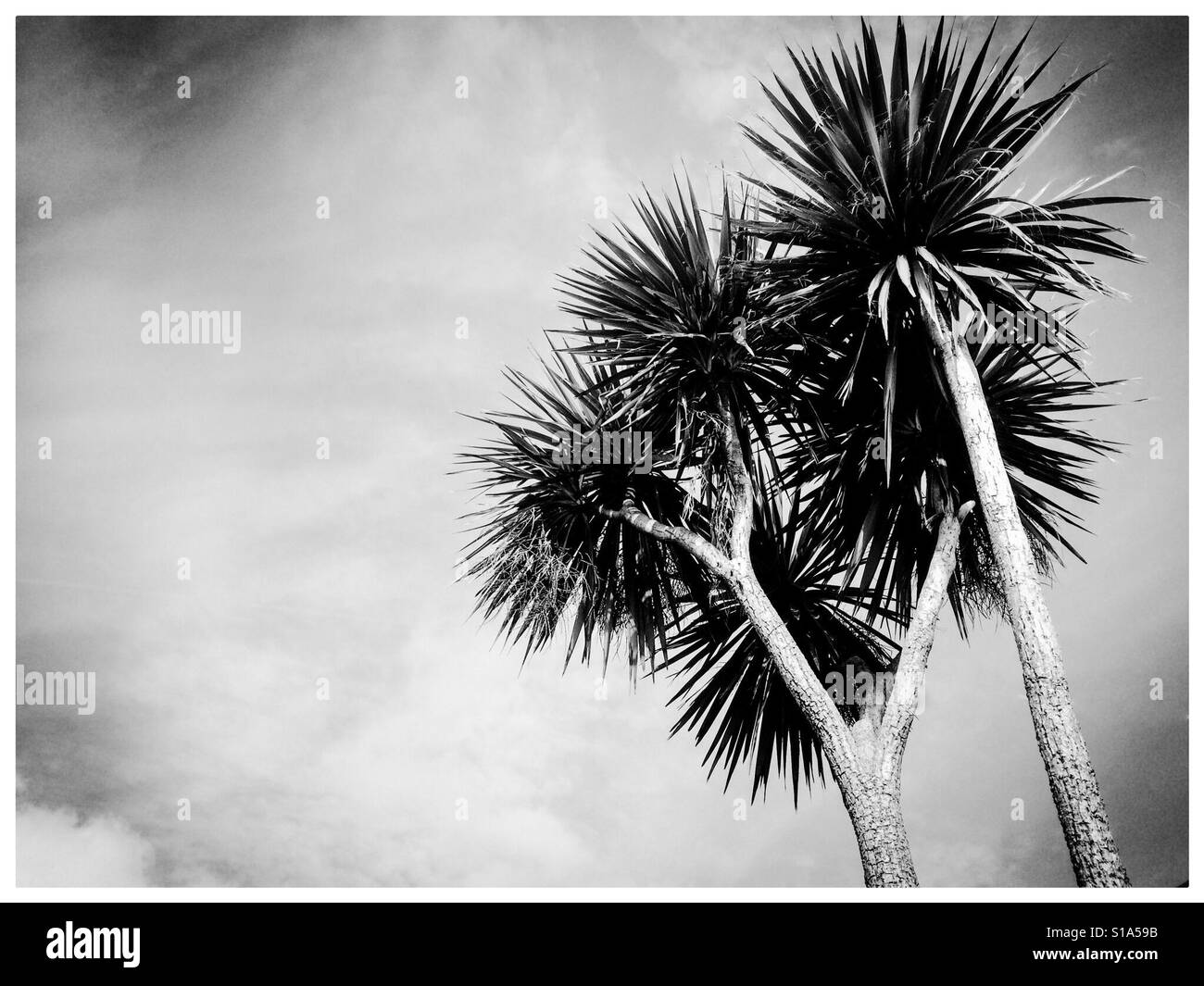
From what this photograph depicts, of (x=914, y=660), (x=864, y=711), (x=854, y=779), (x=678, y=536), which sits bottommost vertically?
(x=854, y=779)

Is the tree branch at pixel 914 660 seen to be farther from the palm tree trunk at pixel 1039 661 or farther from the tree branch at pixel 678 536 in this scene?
the tree branch at pixel 678 536

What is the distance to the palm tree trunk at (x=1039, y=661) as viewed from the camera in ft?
14.1

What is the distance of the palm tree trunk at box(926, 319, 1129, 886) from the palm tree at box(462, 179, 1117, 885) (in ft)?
2.23

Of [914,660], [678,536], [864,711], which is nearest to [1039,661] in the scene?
[914,660]

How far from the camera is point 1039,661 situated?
4.62 meters

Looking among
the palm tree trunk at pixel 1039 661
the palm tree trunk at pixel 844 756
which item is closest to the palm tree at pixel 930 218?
the palm tree trunk at pixel 1039 661

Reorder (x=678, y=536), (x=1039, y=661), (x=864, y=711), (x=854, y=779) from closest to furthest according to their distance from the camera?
(x=1039, y=661)
(x=854, y=779)
(x=864, y=711)
(x=678, y=536)

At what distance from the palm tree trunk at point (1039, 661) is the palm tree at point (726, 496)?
2.23 ft

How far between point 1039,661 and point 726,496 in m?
2.23

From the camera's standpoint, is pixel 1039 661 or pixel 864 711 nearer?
pixel 1039 661

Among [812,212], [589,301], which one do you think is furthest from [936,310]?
[589,301]

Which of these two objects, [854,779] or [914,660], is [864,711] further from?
[854,779]

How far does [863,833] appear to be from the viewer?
4.71 m
